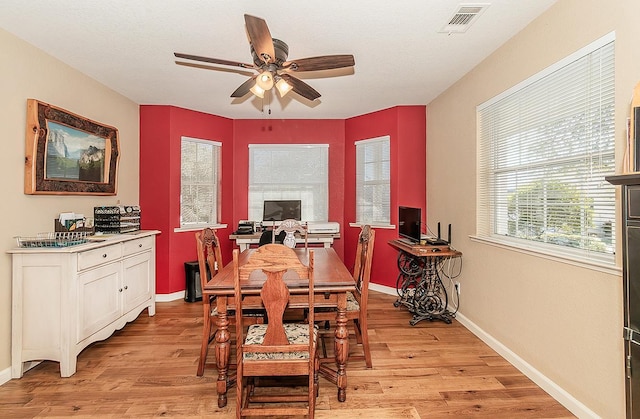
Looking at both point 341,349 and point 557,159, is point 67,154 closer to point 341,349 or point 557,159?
point 341,349

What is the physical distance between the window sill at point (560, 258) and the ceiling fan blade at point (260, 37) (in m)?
2.29

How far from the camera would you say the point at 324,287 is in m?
2.18

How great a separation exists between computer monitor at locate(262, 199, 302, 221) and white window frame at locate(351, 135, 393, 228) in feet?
2.93

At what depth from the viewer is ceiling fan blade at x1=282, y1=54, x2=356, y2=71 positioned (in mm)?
2384

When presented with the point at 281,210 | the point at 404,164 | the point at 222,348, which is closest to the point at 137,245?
the point at 222,348

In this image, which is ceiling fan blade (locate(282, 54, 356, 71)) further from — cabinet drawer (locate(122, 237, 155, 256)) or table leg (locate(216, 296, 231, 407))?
cabinet drawer (locate(122, 237, 155, 256))

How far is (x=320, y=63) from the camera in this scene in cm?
243

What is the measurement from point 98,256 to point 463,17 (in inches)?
135

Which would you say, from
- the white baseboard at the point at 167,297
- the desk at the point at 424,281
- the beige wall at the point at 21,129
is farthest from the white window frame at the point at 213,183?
the desk at the point at 424,281

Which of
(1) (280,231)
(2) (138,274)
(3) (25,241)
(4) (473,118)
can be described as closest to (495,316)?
(4) (473,118)

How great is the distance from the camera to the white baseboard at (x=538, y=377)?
6.97 ft

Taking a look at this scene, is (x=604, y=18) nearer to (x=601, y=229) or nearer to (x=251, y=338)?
(x=601, y=229)

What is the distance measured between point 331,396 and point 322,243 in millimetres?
2881

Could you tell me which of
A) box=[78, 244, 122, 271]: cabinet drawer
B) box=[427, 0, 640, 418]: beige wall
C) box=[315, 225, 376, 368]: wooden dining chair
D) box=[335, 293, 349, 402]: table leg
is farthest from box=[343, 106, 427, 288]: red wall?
box=[78, 244, 122, 271]: cabinet drawer
